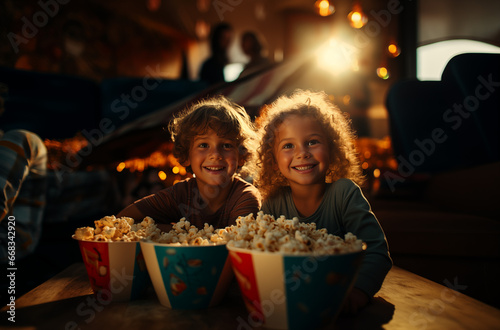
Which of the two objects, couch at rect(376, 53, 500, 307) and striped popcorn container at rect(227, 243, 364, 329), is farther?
couch at rect(376, 53, 500, 307)

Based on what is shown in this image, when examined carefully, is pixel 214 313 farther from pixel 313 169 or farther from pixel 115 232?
pixel 313 169

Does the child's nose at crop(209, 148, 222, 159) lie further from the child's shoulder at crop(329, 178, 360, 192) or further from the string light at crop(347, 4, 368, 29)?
the string light at crop(347, 4, 368, 29)

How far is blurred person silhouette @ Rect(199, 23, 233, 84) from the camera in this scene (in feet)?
10.5

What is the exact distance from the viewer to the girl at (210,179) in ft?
2.94

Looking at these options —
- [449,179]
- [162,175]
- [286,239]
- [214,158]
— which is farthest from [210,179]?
[449,179]

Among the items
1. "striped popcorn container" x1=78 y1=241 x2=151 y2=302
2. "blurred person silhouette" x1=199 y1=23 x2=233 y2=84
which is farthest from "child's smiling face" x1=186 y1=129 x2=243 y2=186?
"blurred person silhouette" x1=199 y1=23 x2=233 y2=84

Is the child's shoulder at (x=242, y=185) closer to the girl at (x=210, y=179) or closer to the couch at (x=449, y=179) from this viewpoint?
the girl at (x=210, y=179)

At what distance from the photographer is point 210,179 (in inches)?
35.3

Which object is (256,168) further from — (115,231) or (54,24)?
(54,24)

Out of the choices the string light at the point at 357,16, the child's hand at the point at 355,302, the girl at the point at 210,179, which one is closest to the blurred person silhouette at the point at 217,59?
the string light at the point at 357,16

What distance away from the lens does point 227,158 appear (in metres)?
0.90

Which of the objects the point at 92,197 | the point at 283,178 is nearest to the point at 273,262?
the point at 283,178

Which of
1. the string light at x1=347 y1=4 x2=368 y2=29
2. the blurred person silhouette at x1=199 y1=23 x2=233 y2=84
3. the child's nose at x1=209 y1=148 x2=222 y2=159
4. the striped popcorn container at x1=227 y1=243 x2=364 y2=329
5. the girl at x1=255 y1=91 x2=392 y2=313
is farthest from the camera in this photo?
the blurred person silhouette at x1=199 y1=23 x2=233 y2=84

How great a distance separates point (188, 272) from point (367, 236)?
338mm
